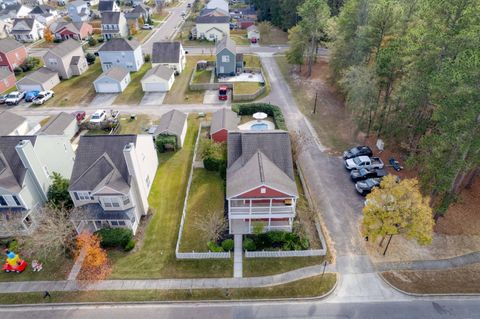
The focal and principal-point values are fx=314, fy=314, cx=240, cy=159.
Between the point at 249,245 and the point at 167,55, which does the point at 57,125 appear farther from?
the point at 249,245

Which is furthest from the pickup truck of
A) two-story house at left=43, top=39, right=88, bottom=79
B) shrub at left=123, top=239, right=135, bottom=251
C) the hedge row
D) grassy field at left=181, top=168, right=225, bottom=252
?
two-story house at left=43, top=39, right=88, bottom=79

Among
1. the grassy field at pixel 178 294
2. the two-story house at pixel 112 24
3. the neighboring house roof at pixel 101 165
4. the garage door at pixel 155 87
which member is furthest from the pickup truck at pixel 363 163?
the two-story house at pixel 112 24

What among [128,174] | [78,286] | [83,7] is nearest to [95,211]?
[128,174]

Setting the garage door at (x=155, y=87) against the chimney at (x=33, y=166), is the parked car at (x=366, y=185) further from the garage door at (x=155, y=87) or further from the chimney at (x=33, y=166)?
the garage door at (x=155, y=87)

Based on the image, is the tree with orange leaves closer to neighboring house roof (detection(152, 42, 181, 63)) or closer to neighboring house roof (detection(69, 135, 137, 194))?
neighboring house roof (detection(69, 135, 137, 194))

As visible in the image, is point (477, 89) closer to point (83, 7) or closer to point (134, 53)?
point (134, 53)

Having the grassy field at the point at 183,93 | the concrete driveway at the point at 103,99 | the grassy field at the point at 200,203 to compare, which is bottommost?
the grassy field at the point at 200,203
